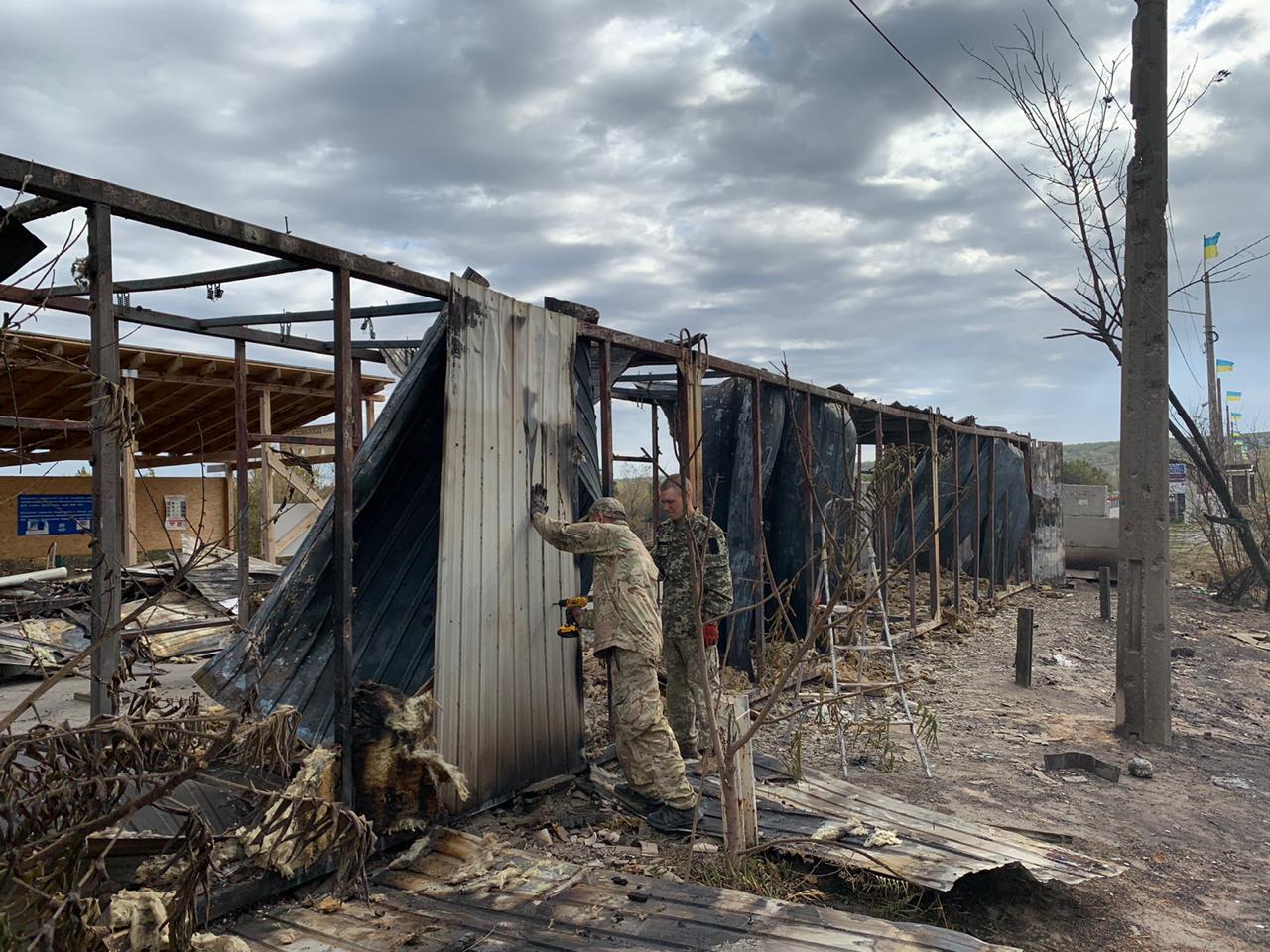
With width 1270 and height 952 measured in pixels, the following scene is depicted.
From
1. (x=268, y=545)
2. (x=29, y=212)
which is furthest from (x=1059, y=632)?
(x=29, y=212)

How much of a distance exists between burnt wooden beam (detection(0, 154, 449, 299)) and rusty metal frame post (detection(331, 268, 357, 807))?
5.6 inches

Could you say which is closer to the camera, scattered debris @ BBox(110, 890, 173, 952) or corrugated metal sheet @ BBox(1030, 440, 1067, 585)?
scattered debris @ BBox(110, 890, 173, 952)

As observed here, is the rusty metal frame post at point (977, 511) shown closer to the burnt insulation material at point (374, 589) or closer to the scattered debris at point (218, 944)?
the burnt insulation material at point (374, 589)

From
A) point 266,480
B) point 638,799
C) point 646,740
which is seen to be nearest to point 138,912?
point 646,740

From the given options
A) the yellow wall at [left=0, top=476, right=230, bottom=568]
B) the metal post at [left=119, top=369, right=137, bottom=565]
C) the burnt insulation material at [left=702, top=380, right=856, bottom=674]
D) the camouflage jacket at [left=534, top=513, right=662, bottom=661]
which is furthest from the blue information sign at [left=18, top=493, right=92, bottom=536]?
the camouflage jacket at [left=534, top=513, right=662, bottom=661]

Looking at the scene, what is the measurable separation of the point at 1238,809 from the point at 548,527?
14.0 feet

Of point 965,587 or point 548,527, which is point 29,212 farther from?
point 965,587

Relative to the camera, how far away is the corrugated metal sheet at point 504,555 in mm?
4141

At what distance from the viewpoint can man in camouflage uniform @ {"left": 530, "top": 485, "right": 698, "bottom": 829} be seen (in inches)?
172

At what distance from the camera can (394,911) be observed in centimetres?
319

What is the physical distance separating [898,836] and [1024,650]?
446cm

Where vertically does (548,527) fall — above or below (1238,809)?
above

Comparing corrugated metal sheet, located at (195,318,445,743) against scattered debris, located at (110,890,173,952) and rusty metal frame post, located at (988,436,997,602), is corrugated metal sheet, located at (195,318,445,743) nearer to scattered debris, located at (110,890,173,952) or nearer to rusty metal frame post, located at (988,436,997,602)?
scattered debris, located at (110,890,173,952)

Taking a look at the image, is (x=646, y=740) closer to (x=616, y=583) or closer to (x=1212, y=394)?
(x=616, y=583)
